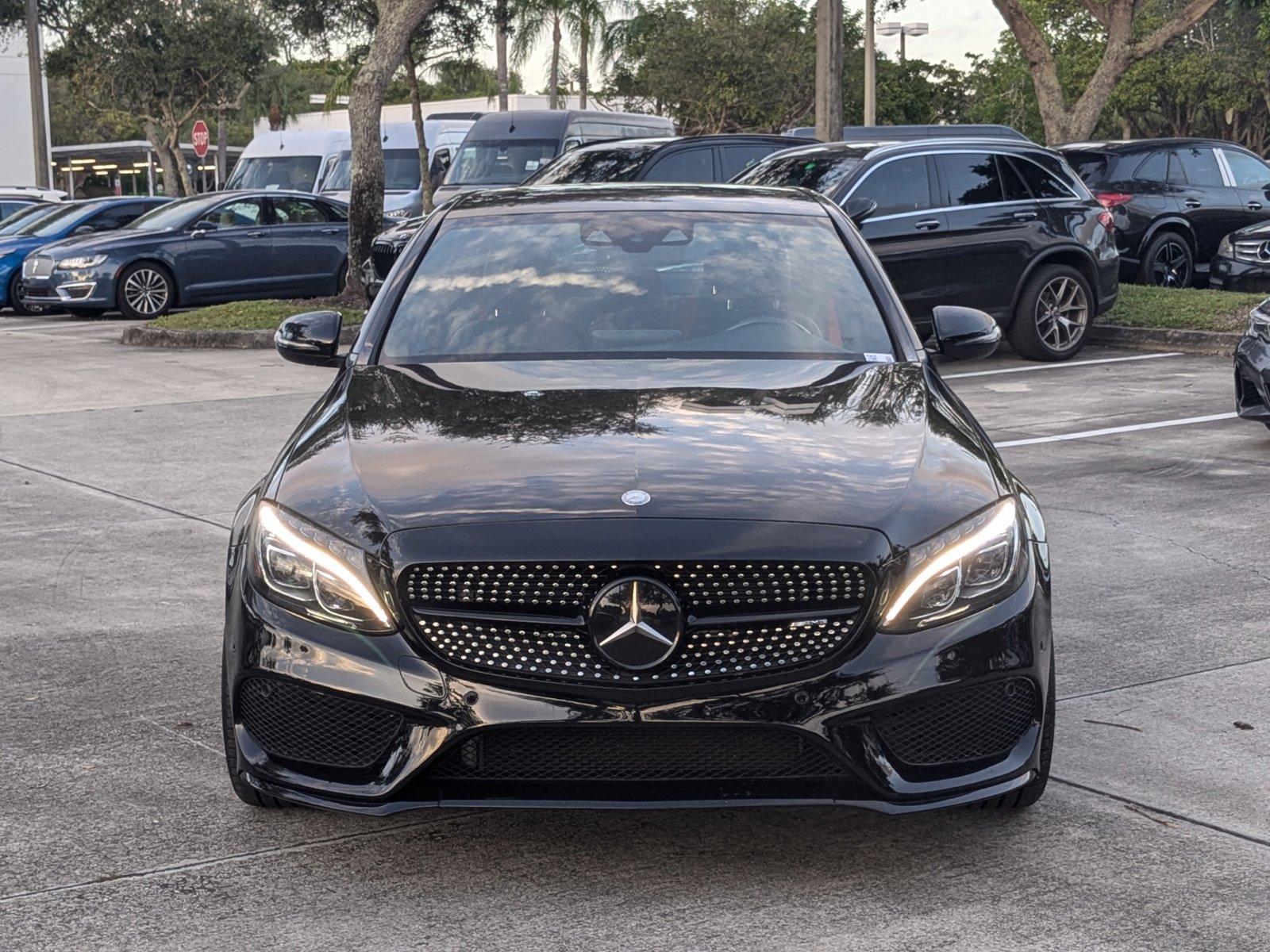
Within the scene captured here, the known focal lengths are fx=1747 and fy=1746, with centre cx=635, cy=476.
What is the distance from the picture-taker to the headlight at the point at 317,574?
3635mm

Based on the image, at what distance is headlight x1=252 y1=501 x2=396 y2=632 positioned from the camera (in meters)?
3.63

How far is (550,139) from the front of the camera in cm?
2247

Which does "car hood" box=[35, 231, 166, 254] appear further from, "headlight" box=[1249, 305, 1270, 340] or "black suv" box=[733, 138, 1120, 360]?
"headlight" box=[1249, 305, 1270, 340]

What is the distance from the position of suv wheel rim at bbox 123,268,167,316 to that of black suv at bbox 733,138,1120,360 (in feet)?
32.0

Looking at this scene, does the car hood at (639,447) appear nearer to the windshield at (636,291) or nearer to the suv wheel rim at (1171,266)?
the windshield at (636,291)

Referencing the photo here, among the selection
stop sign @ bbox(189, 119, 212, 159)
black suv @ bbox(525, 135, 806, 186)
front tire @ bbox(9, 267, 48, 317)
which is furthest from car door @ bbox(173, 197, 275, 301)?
stop sign @ bbox(189, 119, 212, 159)

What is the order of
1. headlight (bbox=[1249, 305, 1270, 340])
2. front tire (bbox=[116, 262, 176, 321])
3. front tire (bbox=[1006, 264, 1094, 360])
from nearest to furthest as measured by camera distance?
headlight (bbox=[1249, 305, 1270, 340]), front tire (bbox=[1006, 264, 1094, 360]), front tire (bbox=[116, 262, 176, 321])

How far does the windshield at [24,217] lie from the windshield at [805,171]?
47.1ft

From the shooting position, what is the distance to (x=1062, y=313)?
14.2m

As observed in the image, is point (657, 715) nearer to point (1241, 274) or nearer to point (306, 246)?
point (1241, 274)

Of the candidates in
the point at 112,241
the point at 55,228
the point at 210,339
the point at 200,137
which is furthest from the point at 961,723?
the point at 200,137

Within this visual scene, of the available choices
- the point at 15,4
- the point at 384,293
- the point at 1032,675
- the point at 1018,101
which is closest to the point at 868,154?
the point at 384,293

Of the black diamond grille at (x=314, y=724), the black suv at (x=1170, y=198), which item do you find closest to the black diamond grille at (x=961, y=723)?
the black diamond grille at (x=314, y=724)

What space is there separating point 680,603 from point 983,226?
429 inches
